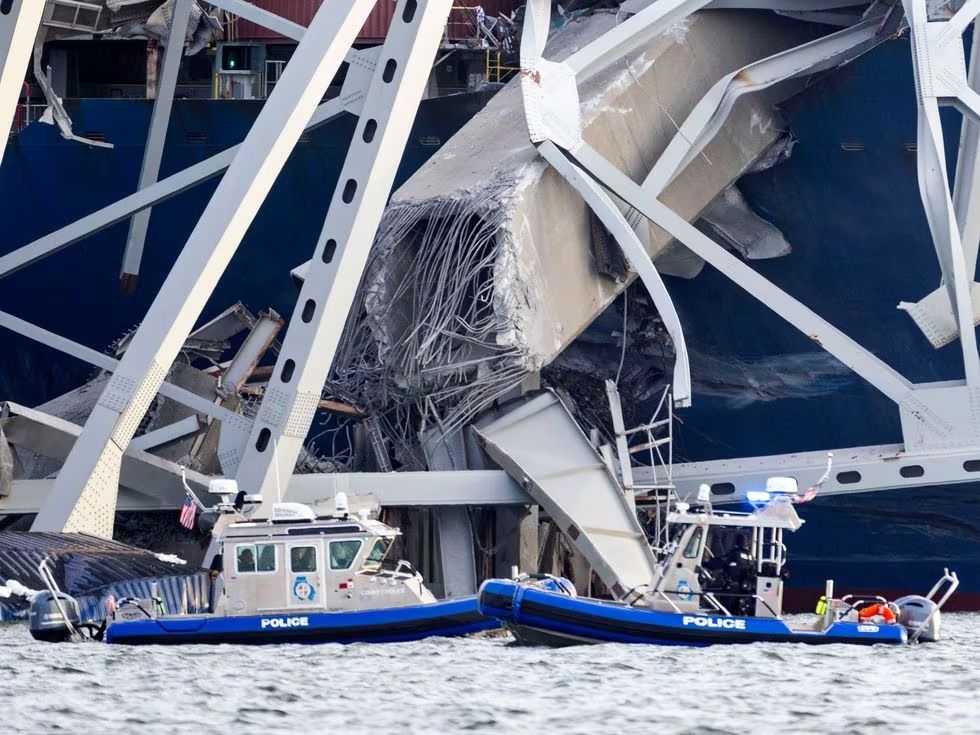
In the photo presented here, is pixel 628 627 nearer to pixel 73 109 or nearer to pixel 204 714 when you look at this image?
pixel 204 714

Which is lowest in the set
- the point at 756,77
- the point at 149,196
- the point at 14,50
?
the point at 149,196

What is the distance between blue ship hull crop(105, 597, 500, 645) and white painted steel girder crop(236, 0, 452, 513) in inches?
115

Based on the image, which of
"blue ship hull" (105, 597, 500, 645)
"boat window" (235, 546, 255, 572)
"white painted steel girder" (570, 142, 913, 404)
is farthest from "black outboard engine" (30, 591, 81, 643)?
"white painted steel girder" (570, 142, 913, 404)

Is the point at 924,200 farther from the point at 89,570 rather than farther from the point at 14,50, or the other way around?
the point at 14,50

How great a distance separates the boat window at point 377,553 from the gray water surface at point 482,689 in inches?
36.5

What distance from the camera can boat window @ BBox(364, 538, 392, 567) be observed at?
21.6 m

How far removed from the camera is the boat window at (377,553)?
850 inches

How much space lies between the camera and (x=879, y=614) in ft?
72.9

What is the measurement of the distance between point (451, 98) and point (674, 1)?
676 cm

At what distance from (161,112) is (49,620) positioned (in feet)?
42.2

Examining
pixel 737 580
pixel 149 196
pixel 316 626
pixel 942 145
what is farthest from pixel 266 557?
pixel 942 145

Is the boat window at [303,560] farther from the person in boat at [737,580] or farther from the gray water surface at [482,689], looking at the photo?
the person in boat at [737,580]

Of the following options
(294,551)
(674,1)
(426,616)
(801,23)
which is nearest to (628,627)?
(426,616)

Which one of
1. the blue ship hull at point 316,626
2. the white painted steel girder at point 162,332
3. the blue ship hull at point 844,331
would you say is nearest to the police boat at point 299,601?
the blue ship hull at point 316,626
